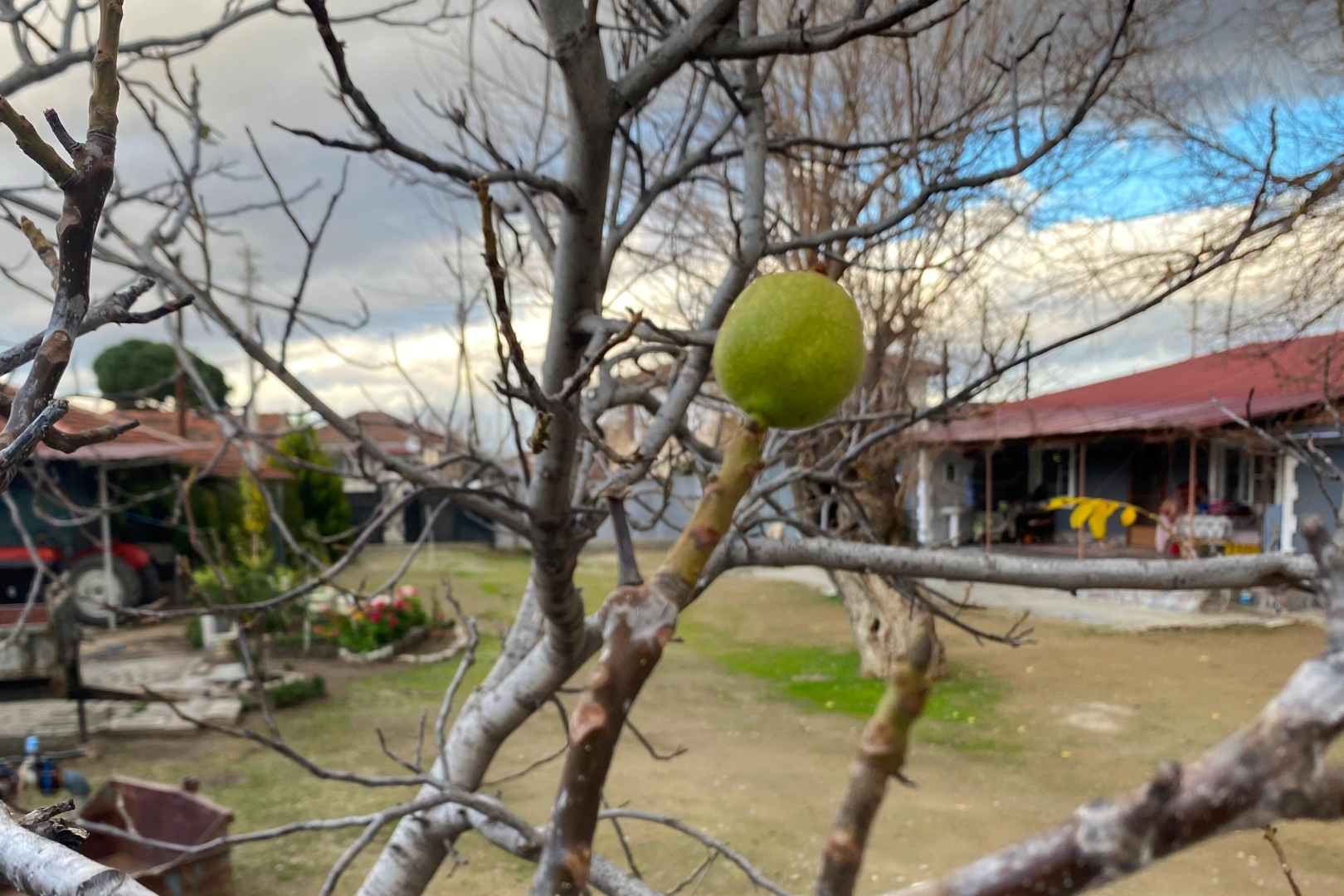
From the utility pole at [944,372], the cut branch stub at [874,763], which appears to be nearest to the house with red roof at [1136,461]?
the utility pole at [944,372]

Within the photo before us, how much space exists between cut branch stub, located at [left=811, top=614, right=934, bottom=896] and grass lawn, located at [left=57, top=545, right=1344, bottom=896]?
431 centimetres

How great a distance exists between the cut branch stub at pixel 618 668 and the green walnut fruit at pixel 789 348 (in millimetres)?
299

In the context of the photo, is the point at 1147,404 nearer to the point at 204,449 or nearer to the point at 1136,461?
the point at 1136,461

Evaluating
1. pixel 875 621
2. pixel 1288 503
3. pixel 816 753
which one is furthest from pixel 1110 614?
pixel 816 753

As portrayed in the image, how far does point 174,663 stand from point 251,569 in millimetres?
1508

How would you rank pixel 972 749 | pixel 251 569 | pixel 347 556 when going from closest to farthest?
pixel 347 556 < pixel 972 749 < pixel 251 569

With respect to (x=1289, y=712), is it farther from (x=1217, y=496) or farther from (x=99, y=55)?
(x=1217, y=496)

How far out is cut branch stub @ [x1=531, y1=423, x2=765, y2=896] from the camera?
21.8 inches

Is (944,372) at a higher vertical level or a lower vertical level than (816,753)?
higher

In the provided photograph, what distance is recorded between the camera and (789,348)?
942 millimetres

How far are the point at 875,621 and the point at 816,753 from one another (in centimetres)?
292

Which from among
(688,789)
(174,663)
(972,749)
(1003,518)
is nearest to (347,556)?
(688,789)

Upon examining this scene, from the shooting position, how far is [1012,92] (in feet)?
8.10

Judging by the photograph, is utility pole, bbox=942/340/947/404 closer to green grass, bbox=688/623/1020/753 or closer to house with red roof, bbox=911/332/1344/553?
green grass, bbox=688/623/1020/753
